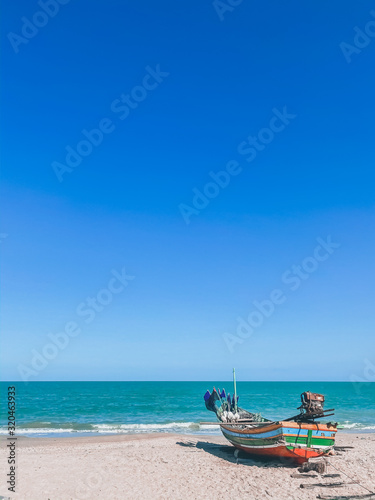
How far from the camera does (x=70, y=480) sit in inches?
667

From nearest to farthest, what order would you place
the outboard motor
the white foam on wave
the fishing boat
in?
the fishing boat, the outboard motor, the white foam on wave

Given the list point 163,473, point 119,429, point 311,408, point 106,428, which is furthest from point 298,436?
point 106,428

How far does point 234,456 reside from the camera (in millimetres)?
21234

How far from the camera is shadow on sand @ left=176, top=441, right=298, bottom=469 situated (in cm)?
1864

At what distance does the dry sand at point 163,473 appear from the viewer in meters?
15.1

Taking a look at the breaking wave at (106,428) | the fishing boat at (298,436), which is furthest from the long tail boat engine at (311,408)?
the breaking wave at (106,428)

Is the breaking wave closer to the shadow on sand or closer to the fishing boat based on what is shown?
the shadow on sand

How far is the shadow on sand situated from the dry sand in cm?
5

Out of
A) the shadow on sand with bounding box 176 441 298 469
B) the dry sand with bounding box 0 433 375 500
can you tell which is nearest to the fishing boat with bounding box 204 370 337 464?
the shadow on sand with bounding box 176 441 298 469

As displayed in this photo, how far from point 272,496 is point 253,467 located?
431 cm

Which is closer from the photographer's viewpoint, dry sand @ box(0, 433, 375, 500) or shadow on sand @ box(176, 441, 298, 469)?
dry sand @ box(0, 433, 375, 500)

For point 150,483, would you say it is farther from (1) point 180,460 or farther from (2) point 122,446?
(2) point 122,446

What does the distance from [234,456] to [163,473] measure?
4833mm

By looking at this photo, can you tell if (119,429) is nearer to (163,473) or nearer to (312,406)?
(163,473)
